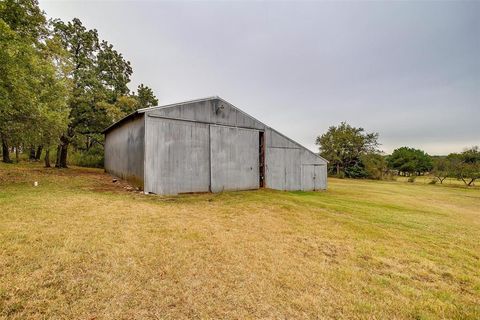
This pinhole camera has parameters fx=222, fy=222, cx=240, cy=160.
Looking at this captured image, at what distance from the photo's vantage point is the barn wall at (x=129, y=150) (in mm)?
11398

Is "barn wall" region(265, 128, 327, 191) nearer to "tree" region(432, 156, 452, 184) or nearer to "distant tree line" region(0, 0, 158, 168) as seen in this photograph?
"distant tree line" region(0, 0, 158, 168)

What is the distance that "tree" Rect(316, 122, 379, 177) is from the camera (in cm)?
4538

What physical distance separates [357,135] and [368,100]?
22768 millimetres

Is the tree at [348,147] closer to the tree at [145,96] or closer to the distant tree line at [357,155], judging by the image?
the distant tree line at [357,155]

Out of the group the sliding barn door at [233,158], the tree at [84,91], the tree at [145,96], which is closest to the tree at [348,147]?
the tree at [145,96]

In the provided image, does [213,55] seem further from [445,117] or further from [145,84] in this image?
[445,117]

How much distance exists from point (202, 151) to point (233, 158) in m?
2.07

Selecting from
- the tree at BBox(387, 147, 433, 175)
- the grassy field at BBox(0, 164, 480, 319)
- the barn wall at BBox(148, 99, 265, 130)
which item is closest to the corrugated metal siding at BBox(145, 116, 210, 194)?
the barn wall at BBox(148, 99, 265, 130)

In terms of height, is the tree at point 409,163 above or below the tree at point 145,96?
below

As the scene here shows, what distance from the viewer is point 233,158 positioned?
13.4 meters

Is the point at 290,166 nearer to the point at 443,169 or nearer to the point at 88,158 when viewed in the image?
the point at 88,158

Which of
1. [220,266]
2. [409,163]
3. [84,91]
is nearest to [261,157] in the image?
[220,266]

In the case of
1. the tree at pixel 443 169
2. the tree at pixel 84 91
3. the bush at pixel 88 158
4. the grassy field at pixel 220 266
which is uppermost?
the tree at pixel 84 91

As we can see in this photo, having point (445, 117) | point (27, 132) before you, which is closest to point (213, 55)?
point (27, 132)
